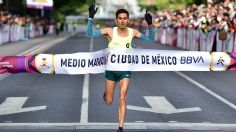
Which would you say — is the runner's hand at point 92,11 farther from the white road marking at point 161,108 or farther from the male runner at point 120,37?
the white road marking at point 161,108

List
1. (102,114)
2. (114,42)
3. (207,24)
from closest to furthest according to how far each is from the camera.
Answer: (114,42) → (102,114) → (207,24)

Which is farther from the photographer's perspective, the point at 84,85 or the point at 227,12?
the point at 227,12

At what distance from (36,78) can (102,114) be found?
27.4 ft

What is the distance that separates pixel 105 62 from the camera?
37.2 feet

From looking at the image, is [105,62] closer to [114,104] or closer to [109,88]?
[109,88]

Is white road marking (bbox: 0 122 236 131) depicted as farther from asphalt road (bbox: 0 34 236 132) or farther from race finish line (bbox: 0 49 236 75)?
race finish line (bbox: 0 49 236 75)

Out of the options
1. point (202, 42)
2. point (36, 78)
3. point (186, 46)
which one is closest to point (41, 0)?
point (186, 46)

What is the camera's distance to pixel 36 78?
21203 millimetres

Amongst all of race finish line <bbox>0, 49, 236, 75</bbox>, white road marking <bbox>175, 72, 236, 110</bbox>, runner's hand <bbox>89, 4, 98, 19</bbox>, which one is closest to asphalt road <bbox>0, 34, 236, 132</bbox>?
white road marking <bbox>175, 72, 236, 110</bbox>

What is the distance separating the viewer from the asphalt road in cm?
1188

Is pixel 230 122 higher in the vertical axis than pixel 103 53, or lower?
lower

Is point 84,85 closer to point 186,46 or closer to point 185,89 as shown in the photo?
point 185,89

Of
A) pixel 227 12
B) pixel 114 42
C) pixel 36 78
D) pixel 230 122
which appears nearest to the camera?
pixel 114 42

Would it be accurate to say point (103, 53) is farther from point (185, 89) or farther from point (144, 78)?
point (144, 78)
